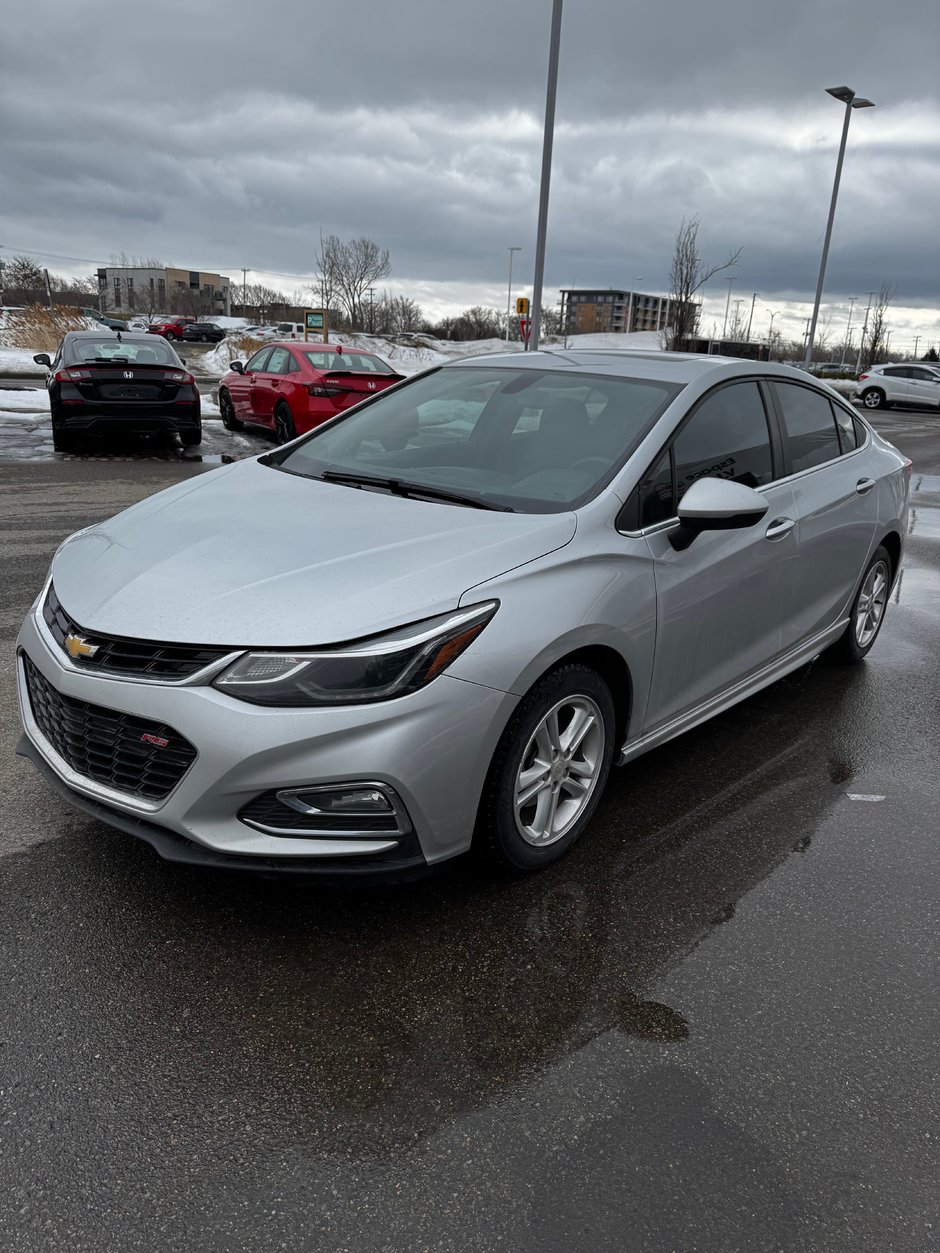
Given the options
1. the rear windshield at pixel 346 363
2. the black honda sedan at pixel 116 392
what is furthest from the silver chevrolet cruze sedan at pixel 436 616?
the rear windshield at pixel 346 363

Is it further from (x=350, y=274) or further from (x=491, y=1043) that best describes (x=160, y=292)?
(x=491, y=1043)

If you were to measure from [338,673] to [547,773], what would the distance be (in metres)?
0.85

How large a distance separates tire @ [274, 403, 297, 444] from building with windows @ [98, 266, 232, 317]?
6046 centimetres

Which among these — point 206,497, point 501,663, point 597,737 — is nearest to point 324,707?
point 501,663

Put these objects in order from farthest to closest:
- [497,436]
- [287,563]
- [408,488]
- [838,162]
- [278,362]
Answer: [838,162] < [278,362] < [497,436] < [408,488] < [287,563]

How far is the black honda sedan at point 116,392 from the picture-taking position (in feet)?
38.5

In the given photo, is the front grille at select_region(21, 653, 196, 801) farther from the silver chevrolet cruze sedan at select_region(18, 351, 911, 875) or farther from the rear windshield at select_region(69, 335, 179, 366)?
the rear windshield at select_region(69, 335, 179, 366)

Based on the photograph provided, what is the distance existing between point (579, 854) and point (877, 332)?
5767 centimetres

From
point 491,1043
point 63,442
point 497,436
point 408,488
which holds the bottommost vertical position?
point 63,442

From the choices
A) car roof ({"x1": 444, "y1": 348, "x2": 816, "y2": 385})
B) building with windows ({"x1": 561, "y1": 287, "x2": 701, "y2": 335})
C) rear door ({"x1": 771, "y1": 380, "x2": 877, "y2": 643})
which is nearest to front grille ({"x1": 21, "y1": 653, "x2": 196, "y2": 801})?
car roof ({"x1": 444, "y1": 348, "x2": 816, "y2": 385})

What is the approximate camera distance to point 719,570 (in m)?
3.62

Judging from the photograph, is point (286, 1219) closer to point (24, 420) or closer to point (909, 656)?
point (909, 656)

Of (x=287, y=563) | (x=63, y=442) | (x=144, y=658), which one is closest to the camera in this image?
(x=144, y=658)

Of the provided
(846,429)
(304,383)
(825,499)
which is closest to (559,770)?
(825,499)
